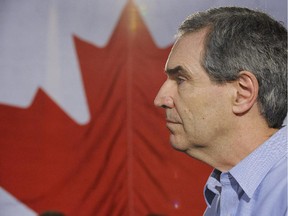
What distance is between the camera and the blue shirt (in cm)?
60

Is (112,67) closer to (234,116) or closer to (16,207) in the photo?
(16,207)

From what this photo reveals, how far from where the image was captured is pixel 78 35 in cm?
200

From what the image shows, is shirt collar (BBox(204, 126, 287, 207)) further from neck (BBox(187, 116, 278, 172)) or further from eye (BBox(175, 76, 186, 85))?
eye (BBox(175, 76, 186, 85))

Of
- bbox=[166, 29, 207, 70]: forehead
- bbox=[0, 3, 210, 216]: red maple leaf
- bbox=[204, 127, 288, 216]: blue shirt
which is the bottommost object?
bbox=[0, 3, 210, 216]: red maple leaf

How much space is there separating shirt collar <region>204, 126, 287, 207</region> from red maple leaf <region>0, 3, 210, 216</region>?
1213 millimetres

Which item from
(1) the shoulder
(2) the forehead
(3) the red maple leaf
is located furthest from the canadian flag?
(1) the shoulder

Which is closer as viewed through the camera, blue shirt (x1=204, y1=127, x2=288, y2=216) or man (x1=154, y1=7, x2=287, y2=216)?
blue shirt (x1=204, y1=127, x2=288, y2=216)

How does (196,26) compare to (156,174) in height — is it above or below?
above

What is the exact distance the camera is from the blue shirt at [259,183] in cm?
60

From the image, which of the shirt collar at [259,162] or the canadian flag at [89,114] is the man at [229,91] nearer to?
the shirt collar at [259,162]

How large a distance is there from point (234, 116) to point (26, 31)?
1434mm

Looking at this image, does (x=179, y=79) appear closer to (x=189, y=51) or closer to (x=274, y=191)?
(x=189, y=51)

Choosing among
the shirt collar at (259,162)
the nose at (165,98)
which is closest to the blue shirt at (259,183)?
the shirt collar at (259,162)

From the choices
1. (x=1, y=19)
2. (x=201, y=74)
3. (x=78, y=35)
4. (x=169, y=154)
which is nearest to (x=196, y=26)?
(x=201, y=74)
